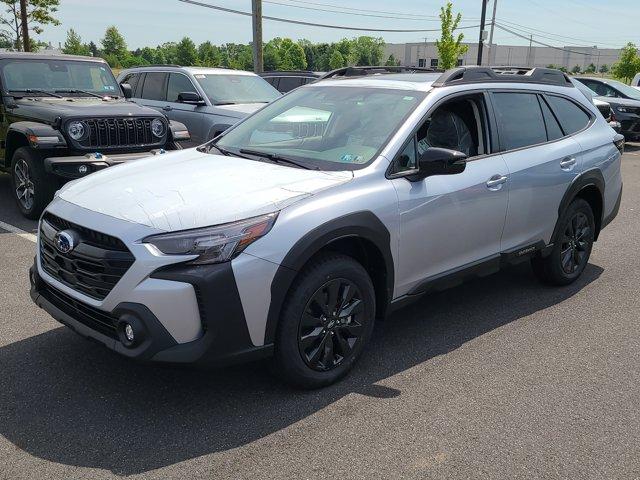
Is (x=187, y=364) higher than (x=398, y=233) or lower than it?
lower

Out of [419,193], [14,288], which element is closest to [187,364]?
[419,193]

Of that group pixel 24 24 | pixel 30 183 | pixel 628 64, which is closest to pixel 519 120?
pixel 30 183

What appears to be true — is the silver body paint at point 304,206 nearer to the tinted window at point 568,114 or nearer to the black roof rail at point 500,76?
the black roof rail at point 500,76

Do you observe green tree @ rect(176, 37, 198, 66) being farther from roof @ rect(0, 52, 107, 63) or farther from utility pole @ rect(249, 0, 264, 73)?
roof @ rect(0, 52, 107, 63)

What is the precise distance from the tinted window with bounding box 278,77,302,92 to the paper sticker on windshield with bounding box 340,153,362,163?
37.2 feet

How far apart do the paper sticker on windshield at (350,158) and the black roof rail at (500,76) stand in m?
0.84

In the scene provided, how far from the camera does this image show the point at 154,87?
10.7 metres

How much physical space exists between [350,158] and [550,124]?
7.14ft

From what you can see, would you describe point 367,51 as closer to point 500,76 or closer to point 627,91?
point 627,91

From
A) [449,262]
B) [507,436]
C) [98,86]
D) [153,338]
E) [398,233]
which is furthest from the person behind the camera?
[98,86]

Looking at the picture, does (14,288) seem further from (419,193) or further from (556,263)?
(556,263)

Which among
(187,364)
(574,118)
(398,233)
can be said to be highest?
(574,118)

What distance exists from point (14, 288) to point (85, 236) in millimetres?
2230

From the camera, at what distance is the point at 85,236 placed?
3.26m
